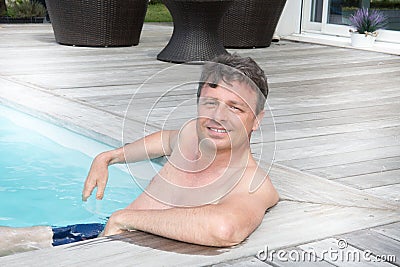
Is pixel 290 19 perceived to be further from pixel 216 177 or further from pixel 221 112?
pixel 221 112

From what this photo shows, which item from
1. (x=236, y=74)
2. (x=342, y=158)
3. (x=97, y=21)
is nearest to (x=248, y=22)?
(x=97, y=21)

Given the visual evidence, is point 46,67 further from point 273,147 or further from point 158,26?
point 158,26

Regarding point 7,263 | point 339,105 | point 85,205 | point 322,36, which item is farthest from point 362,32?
point 7,263

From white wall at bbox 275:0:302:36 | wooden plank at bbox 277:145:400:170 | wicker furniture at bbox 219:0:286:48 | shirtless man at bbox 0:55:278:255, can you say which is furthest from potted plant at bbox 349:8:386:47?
shirtless man at bbox 0:55:278:255

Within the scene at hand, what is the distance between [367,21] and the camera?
6852mm

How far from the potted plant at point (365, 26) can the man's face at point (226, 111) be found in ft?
16.4

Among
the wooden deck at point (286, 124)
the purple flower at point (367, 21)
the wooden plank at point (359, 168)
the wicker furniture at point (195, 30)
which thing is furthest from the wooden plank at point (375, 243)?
the purple flower at point (367, 21)

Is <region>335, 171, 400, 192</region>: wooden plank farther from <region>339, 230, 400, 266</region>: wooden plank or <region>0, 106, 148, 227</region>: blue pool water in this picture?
<region>0, 106, 148, 227</region>: blue pool water

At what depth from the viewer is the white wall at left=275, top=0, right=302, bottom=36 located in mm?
7793

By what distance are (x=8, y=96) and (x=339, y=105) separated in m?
1.85

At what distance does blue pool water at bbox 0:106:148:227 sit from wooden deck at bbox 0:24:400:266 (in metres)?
0.08

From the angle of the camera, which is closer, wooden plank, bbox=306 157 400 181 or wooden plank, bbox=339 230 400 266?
wooden plank, bbox=339 230 400 266

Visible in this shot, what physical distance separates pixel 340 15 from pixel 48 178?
481 cm

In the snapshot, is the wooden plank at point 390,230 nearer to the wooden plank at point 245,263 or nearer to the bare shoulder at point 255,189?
the bare shoulder at point 255,189
